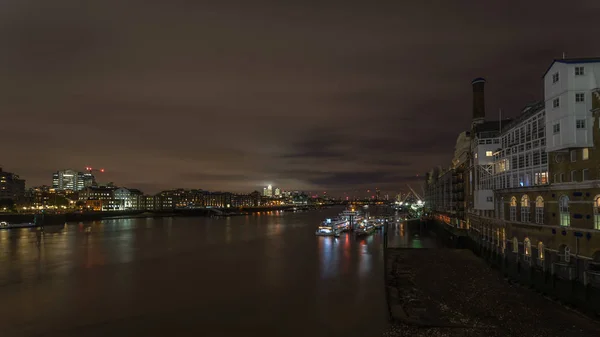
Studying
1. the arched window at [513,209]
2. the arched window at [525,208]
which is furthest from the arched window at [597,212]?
the arched window at [513,209]

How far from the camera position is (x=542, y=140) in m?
28.2

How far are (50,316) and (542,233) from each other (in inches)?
1309

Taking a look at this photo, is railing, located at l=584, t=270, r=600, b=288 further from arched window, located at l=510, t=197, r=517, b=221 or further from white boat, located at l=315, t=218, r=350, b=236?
white boat, located at l=315, t=218, r=350, b=236

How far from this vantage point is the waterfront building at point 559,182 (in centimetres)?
2227

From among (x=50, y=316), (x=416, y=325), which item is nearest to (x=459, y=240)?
(x=416, y=325)

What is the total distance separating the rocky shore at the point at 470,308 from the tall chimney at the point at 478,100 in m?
53.5

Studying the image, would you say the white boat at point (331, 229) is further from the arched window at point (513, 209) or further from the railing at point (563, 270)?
the railing at point (563, 270)

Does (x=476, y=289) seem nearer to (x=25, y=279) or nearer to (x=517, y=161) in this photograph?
(x=517, y=161)

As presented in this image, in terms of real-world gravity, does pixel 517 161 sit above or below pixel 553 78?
below

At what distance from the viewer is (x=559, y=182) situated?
25172 millimetres

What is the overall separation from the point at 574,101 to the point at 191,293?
30.0 m

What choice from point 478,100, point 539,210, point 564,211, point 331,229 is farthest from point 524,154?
point 478,100

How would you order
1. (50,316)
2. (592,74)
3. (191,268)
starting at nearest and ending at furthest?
(592,74) < (50,316) < (191,268)

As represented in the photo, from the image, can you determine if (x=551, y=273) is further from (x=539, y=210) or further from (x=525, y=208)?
(x=525, y=208)
